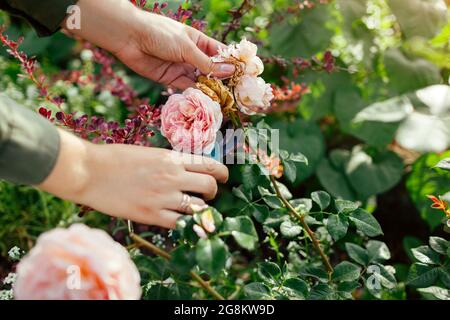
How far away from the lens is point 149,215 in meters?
0.91

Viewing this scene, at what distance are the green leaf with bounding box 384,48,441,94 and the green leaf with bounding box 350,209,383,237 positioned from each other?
899 millimetres

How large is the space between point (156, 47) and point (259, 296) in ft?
2.13

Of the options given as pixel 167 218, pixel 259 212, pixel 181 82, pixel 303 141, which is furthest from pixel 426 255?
pixel 303 141

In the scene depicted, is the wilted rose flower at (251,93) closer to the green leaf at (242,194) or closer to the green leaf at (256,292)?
the green leaf at (242,194)

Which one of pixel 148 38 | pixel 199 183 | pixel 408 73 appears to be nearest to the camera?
pixel 199 183

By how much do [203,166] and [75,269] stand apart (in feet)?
1.09

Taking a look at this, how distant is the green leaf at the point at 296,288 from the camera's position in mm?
1058

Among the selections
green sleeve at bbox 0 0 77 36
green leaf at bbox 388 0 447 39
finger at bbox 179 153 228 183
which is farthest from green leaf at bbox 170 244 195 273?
green leaf at bbox 388 0 447 39

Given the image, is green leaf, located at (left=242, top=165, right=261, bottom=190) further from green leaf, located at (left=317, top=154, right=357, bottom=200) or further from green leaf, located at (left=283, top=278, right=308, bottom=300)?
green leaf, located at (left=317, top=154, right=357, bottom=200)

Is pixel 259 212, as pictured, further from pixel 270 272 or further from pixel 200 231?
pixel 200 231

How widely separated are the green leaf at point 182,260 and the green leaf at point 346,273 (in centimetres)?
40

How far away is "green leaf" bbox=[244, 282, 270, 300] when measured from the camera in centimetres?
102

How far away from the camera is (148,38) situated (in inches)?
51.2
